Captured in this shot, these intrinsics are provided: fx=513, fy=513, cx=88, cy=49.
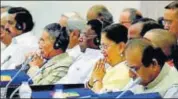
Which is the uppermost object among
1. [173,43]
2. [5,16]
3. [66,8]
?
[173,43]

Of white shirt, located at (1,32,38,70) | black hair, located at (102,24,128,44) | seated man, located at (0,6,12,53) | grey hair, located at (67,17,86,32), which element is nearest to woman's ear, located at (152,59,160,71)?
black hair, located at (102,24,128,44)

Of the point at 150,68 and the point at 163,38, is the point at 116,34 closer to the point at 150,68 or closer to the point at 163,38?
the point at 163,38

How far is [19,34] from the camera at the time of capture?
3959 mm

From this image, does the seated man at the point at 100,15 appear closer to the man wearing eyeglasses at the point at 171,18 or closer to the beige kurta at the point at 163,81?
the man wearing eyeglasses at the point at 171,18

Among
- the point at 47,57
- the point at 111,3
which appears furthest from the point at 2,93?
the point at 111,3

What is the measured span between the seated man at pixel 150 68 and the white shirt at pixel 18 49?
4.73 ft

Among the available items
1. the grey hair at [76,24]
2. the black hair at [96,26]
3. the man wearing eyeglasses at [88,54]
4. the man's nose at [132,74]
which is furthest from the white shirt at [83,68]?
the man's nose at [132,74]

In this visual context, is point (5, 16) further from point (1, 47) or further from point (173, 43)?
point (173, 43)

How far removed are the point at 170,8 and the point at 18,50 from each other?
1.31 m

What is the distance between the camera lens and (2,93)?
2.42 metres

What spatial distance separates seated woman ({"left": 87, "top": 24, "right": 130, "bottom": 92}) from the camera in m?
2.64

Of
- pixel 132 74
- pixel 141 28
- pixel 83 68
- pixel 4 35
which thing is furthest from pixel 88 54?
pixel 4 35

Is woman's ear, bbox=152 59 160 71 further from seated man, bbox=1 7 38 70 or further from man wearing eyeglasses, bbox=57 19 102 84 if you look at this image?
seated man, bbox=1 7 38 70

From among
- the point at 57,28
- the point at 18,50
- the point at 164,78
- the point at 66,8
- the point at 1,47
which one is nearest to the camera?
the point at 164,78
